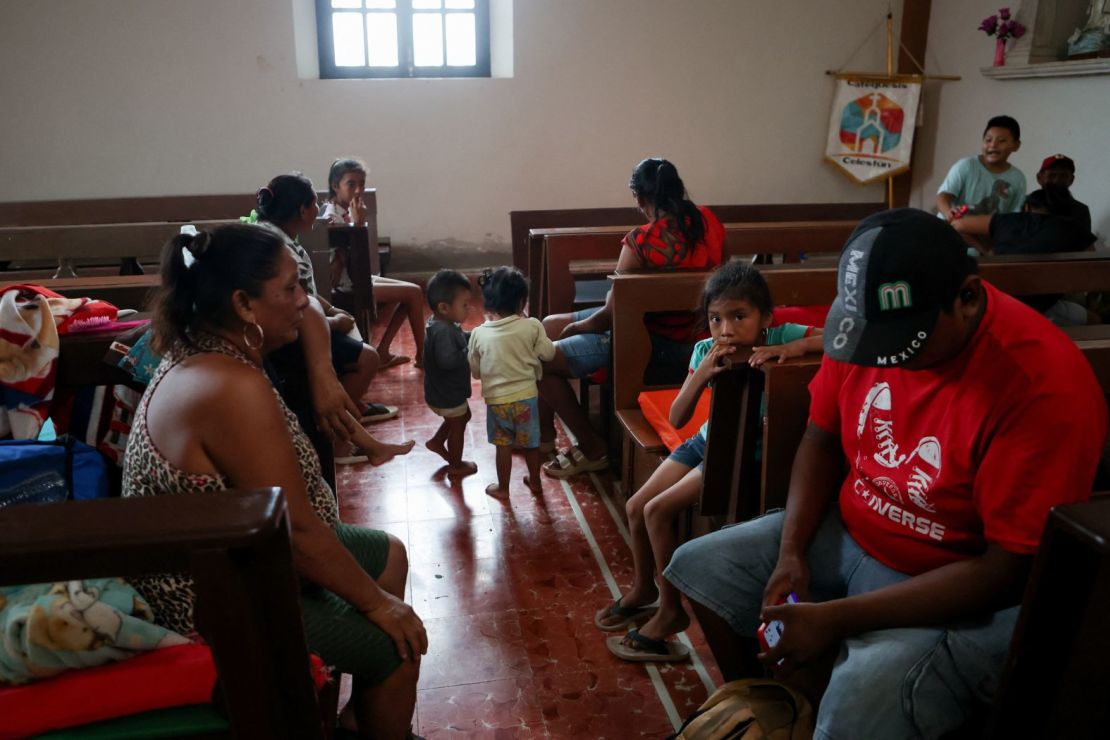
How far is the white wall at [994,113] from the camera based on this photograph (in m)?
5.27

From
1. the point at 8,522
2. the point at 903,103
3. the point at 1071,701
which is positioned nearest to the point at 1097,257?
the point at 1071,701

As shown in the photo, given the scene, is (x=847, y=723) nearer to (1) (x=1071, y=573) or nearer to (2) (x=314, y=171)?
(1) (x=1071, y=573)

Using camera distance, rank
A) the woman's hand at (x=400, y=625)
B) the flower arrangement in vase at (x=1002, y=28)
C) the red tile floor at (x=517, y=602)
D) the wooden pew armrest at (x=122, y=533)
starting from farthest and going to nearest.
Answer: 1. the flower arrangement in vase at (x=1002, y=28)
2. the red tile floor at (x=517, y=602)
3. the woman's hand at (x=400, y=625)
4. the wooden pew armrest at (x=122, y=533)

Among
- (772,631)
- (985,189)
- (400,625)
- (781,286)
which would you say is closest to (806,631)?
(772,631)

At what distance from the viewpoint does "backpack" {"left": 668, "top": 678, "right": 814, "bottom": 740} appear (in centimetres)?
149

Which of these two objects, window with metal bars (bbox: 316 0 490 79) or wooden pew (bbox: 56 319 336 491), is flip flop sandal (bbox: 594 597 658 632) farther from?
window with metal bars (bbox: 316 0 490 79)

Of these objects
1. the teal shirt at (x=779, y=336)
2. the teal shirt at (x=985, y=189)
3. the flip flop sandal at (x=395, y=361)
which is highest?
the teal shirt at (x=985, y=189)

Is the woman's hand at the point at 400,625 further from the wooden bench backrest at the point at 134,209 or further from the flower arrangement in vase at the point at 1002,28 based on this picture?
the flower arrangement in vase at the point at 1002,28

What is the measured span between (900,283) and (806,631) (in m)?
0.59

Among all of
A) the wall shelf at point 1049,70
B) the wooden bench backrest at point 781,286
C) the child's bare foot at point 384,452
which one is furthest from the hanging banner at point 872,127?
the child's bare foot at point 384,452

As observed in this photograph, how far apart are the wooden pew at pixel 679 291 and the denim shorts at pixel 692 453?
0.26 m

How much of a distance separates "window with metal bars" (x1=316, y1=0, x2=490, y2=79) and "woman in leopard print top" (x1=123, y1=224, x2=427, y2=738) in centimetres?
571

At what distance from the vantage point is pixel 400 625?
1584mm

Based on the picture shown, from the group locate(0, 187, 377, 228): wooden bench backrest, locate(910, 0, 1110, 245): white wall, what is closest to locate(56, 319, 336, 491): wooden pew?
locate(0, 187, 377, 228): wooden bench backrest
